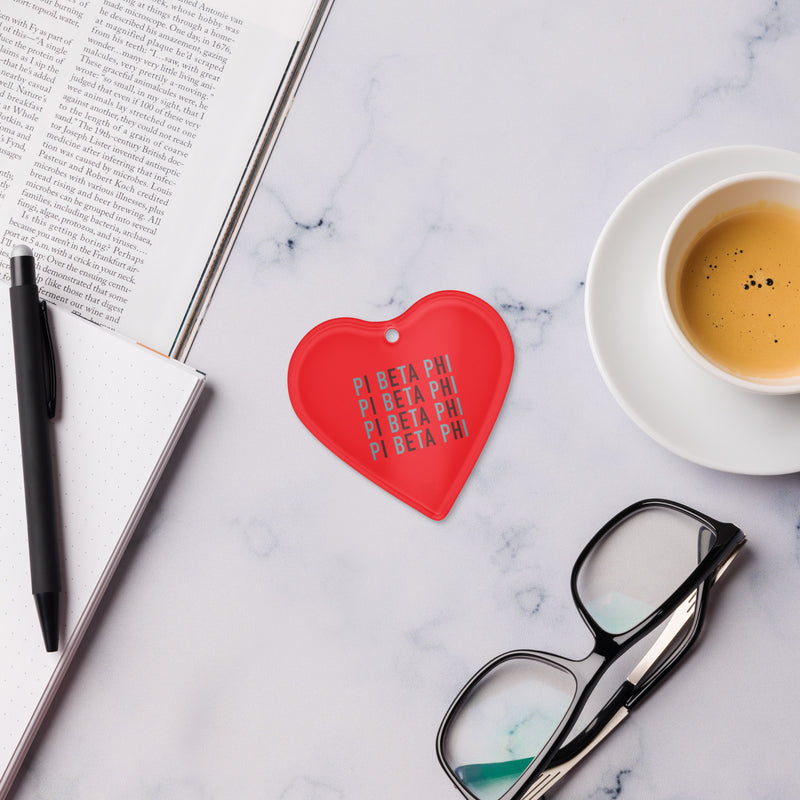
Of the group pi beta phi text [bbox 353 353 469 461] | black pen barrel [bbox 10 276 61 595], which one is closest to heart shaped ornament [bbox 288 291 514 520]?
pi beta phi text [bbox 353 353 469 461]

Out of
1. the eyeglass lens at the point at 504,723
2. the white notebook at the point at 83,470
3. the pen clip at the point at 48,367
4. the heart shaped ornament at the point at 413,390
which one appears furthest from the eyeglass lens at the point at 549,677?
the pen clip at the point at 48,367

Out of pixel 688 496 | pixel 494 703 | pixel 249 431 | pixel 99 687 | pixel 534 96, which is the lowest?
pixel 99 687

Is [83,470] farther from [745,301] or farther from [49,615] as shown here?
[745,301]

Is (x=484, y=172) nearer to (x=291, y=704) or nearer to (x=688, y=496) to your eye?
(x=688, y=496)

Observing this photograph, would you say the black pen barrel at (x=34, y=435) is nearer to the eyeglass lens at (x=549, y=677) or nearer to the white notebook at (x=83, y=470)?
the white notebook at (x=83, y=470)

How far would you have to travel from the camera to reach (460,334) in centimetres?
69

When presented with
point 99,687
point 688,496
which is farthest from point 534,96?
point 99,687

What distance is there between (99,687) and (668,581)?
54 centimetres

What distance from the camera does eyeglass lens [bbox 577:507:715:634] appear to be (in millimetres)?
684

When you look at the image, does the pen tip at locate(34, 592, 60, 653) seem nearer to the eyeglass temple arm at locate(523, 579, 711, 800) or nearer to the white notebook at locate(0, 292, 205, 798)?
the white notebook at locate(0, 292, 205, 798)

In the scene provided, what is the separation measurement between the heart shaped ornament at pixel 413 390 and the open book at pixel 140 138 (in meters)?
0.13

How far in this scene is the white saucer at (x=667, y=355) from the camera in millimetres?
630

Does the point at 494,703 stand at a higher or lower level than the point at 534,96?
lower

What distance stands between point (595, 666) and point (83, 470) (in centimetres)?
50
